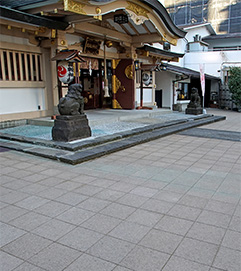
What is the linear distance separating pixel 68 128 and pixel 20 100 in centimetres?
383

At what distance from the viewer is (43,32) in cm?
885

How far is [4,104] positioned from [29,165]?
4425mm

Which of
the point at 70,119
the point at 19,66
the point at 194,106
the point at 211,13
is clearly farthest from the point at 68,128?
the point at 211,13

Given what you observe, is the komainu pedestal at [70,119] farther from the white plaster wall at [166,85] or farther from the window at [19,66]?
the white plaster wall at [166,85]

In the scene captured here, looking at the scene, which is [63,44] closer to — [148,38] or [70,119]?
[70,119]

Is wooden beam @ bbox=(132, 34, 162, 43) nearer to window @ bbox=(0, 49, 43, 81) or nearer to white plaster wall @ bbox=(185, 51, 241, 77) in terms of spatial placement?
window @ bbox=(0, 49, 43, 81)

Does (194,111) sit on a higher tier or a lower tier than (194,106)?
lower

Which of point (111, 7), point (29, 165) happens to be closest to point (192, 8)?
point (111, 7)

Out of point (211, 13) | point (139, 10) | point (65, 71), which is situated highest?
point (211, 13)

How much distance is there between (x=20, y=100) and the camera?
9.33 metres

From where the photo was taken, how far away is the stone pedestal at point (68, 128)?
6492 millimetres

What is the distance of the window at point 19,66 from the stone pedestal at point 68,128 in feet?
11.8

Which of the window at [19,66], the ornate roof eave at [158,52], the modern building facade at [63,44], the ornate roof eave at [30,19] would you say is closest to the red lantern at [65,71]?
the modern building facade at [63,44]

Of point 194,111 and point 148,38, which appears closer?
point 148,38
